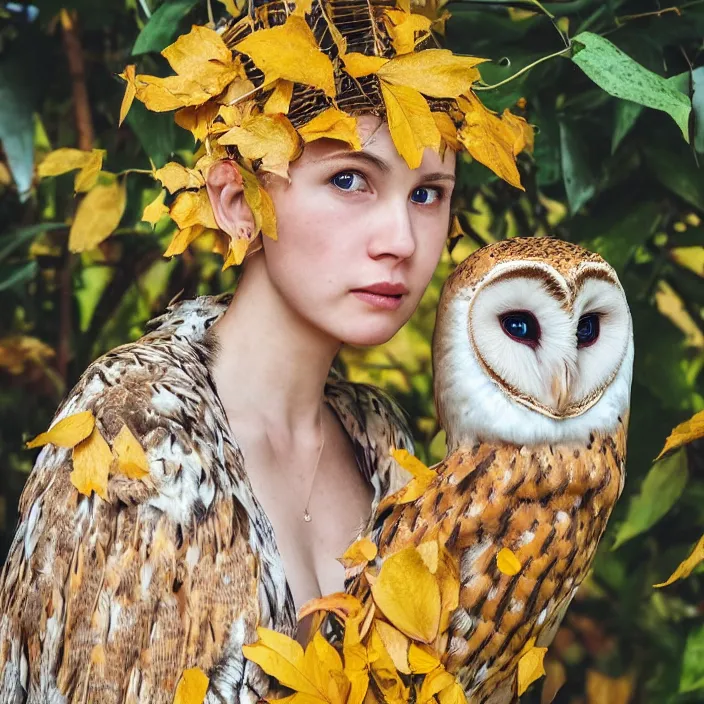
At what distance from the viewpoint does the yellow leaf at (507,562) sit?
3.36 ft

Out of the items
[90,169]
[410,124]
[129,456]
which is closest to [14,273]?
[90,169]

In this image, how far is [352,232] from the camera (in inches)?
42.5

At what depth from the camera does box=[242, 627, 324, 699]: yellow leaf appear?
963mm

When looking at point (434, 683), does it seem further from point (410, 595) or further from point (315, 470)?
point (315, 470)

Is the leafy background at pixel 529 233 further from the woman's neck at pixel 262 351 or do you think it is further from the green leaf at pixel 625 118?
the woman's neck at pixel 262 351

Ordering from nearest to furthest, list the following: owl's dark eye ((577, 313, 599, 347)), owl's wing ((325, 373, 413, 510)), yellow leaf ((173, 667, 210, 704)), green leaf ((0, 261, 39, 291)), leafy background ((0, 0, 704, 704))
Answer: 1. yellow leaf ((173, 667, 210, 704))
2. owl's dark eye ((577, 313, 599, 347))
3. owl's wing ((325, 373, 413, 510))
4. leafy background ((0, 0, 704, 704))
5. green leaf ((0, 261, 39, 291))

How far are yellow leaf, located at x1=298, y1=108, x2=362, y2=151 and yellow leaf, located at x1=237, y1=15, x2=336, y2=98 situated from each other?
0.02 m

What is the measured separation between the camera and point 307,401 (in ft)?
4.00

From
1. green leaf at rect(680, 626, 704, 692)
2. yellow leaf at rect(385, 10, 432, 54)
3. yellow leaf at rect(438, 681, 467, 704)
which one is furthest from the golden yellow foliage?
green leaf at rect(680, 626, 704, 692)

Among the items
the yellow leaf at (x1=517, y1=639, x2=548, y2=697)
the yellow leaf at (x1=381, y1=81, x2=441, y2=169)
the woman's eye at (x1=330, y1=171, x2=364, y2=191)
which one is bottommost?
the yellow leaf at (x1=517, y1=639, x2=548, y2=697)

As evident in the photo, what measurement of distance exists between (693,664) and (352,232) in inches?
33.7

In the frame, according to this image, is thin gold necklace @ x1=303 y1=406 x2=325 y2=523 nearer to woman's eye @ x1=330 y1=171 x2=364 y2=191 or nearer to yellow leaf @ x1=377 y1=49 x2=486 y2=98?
woman's eye @ x1=330 y1=171 x2=364 y2=191

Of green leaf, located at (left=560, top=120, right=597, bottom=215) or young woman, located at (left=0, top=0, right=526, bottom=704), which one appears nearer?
young woman, located at (left=0, top=0, right=526, bottom=704)

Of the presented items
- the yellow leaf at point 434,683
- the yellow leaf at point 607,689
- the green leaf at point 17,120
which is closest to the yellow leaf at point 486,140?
the yellow leaf at point 434,683
